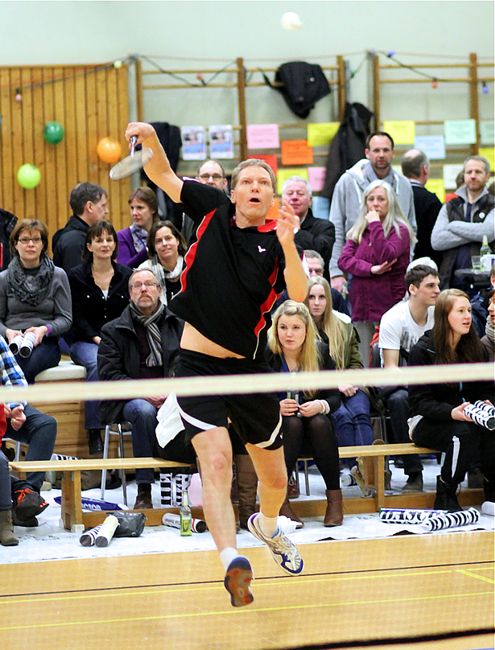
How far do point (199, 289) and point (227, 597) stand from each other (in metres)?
1.61

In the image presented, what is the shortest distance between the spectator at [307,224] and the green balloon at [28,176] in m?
4.79

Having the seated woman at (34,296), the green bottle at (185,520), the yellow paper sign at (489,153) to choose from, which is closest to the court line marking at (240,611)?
the green bottle at (185,520)

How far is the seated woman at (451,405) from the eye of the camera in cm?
739

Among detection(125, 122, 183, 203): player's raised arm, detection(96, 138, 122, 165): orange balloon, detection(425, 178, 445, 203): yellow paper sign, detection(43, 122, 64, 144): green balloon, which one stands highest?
detection(43, 122, 64, 144): green balloon

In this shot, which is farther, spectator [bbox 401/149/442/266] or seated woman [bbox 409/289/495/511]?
spectator [bbox 401/149/442/266]

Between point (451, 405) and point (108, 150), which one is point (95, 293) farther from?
point (108, 150)

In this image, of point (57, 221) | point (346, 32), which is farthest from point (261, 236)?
point (346, 32)

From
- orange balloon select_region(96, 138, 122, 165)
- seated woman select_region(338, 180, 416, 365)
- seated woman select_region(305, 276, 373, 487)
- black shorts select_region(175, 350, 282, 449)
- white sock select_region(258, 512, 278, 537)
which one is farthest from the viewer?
A: orange balloon select_region(96, 138, 122, 165)

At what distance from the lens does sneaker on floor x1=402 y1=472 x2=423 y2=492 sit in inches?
316

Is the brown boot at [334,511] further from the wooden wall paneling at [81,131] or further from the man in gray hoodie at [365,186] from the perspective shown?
the wooden wall paneling at [81,131]

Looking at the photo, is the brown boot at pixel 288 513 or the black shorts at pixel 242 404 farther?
the brown boot at pixel 288 513

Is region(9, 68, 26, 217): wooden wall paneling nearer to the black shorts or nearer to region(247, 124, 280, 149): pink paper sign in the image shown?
region(247, 124, 280, 149): pink paper sign

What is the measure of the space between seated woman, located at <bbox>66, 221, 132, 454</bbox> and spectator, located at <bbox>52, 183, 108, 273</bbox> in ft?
1.51

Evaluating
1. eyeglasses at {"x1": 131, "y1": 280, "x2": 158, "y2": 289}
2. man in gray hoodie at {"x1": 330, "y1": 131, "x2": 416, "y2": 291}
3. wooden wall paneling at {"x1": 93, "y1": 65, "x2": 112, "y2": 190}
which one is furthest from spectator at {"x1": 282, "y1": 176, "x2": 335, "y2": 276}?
wooden wall paneling at {"x1": 93, "y1": 65, "x2": 112, "y2": 190}
